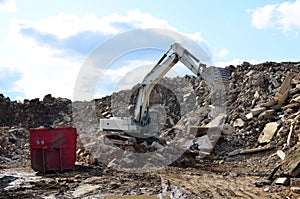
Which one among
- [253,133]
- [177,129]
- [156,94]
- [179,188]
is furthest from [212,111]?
[179,188]

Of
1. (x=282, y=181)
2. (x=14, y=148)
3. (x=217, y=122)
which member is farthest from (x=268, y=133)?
(x=14, y=148)

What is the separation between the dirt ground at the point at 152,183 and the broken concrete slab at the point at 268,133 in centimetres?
109

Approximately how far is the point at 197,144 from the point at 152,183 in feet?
18.2

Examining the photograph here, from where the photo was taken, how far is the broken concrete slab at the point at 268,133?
12.9 m

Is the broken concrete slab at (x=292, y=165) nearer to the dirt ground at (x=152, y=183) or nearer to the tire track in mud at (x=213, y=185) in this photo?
the dirt ground at (x=152, y=183)

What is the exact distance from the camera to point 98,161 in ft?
38.1

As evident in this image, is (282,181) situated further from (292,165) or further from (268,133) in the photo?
(268,133)

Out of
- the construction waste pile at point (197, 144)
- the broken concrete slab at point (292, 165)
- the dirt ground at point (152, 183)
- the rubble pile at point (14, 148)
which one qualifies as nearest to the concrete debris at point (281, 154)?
the construction waste pile at point (197, 144)

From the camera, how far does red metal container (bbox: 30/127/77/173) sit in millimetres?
10328

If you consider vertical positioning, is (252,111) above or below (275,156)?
above

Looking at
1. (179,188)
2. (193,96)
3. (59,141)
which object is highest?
(193,96)

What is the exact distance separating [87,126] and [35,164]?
35.4ft

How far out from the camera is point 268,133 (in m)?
13.1

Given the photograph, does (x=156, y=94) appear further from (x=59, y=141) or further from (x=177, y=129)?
(x=59, y=141)
